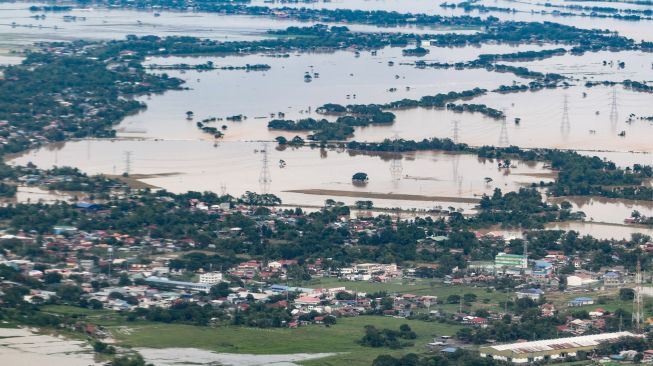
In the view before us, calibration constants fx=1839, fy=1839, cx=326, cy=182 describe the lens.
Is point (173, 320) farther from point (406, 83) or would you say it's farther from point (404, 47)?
point (404, 47)

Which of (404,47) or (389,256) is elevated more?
(404,47)

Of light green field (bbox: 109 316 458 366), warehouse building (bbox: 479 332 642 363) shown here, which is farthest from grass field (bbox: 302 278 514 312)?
warehouse building (bbox: 479 332 642 363)

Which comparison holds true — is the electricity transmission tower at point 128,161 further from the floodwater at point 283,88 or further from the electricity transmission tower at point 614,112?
the electricity transmission tower at point 614,112

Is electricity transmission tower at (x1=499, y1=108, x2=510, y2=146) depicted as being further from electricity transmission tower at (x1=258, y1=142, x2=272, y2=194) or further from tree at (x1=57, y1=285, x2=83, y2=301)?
tree at (x1=57, y1=285, x2=83, y2=301)

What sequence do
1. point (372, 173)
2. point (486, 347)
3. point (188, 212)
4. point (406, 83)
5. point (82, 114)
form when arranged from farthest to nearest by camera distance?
1. point (406, 83)
2. point (82, 114)
3. point (372, 173)
4. point (188, 212)
5. point (486, 347)

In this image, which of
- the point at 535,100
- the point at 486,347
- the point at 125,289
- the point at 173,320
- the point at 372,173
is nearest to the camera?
the point at 486,347

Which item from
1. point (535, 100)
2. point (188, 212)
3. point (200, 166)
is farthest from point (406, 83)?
point (188, 212)

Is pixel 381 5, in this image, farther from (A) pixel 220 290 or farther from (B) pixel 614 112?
(A) pixel 220 290

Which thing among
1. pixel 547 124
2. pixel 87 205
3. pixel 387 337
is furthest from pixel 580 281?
pixel 547 124
